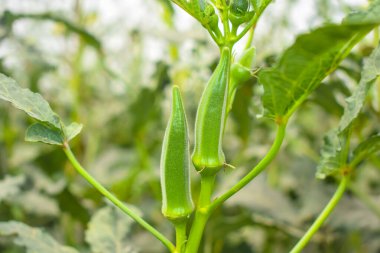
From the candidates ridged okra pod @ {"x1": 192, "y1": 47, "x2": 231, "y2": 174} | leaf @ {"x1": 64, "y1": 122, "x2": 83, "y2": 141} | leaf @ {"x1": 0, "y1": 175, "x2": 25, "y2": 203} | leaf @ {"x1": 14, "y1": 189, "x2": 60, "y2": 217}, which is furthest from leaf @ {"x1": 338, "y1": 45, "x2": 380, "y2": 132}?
leaf @ {"x1": 14, "y1": 189, "x2": 60, "y2": 217}

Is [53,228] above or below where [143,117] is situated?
below

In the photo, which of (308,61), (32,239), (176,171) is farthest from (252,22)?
(32,239)

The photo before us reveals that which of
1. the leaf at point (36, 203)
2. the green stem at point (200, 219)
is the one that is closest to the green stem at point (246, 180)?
the green stem at point (200, 219)

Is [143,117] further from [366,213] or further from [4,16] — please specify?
[366,213]

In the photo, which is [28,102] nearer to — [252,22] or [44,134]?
[44,134]

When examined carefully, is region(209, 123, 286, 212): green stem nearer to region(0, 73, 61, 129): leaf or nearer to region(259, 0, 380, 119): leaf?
region(259, 0, 380, 119): leaf

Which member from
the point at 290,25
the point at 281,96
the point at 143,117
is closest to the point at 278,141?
the point at 281,96
